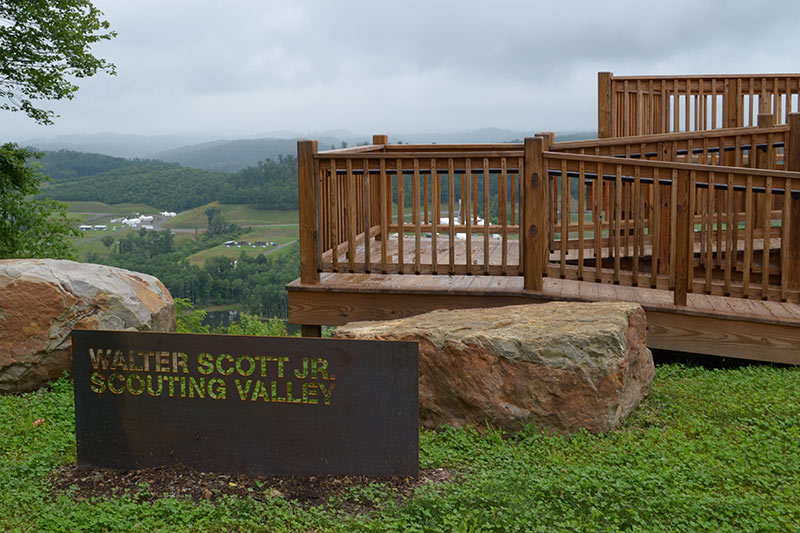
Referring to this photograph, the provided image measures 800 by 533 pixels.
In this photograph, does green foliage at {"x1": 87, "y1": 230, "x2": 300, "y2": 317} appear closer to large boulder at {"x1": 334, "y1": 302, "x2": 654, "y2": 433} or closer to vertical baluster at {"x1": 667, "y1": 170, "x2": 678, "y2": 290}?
vertical baluster at {"x1": 667, "y1": 170, "x2": 678, "y2": 290}

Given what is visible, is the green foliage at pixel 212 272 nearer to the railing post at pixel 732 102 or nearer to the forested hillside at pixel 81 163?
the forested hillside at pixel 81 163

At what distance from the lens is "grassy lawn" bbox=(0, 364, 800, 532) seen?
4129mm

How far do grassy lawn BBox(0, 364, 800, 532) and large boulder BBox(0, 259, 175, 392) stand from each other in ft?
3.02

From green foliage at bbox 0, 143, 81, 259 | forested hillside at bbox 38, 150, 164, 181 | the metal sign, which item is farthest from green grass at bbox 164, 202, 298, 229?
the metal sign

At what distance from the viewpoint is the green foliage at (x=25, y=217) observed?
1427cm

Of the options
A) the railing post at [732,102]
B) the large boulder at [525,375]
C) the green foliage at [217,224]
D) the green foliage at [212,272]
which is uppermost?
the railing post at [732,102]

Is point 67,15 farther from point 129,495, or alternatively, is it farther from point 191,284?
point 191,284

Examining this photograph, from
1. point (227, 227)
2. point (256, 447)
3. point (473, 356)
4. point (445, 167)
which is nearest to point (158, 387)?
point (256, 447)

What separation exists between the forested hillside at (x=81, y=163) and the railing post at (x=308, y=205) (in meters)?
66.5

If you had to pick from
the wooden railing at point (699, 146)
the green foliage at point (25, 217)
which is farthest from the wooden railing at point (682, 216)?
the green foliage at point (25, 217)

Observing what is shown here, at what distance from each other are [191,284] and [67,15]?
3465 cm

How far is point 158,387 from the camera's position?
489 centimetres

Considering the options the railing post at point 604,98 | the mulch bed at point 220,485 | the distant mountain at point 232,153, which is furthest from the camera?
the distant mountain at point 232,153

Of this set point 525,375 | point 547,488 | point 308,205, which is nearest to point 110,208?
point 308,205
